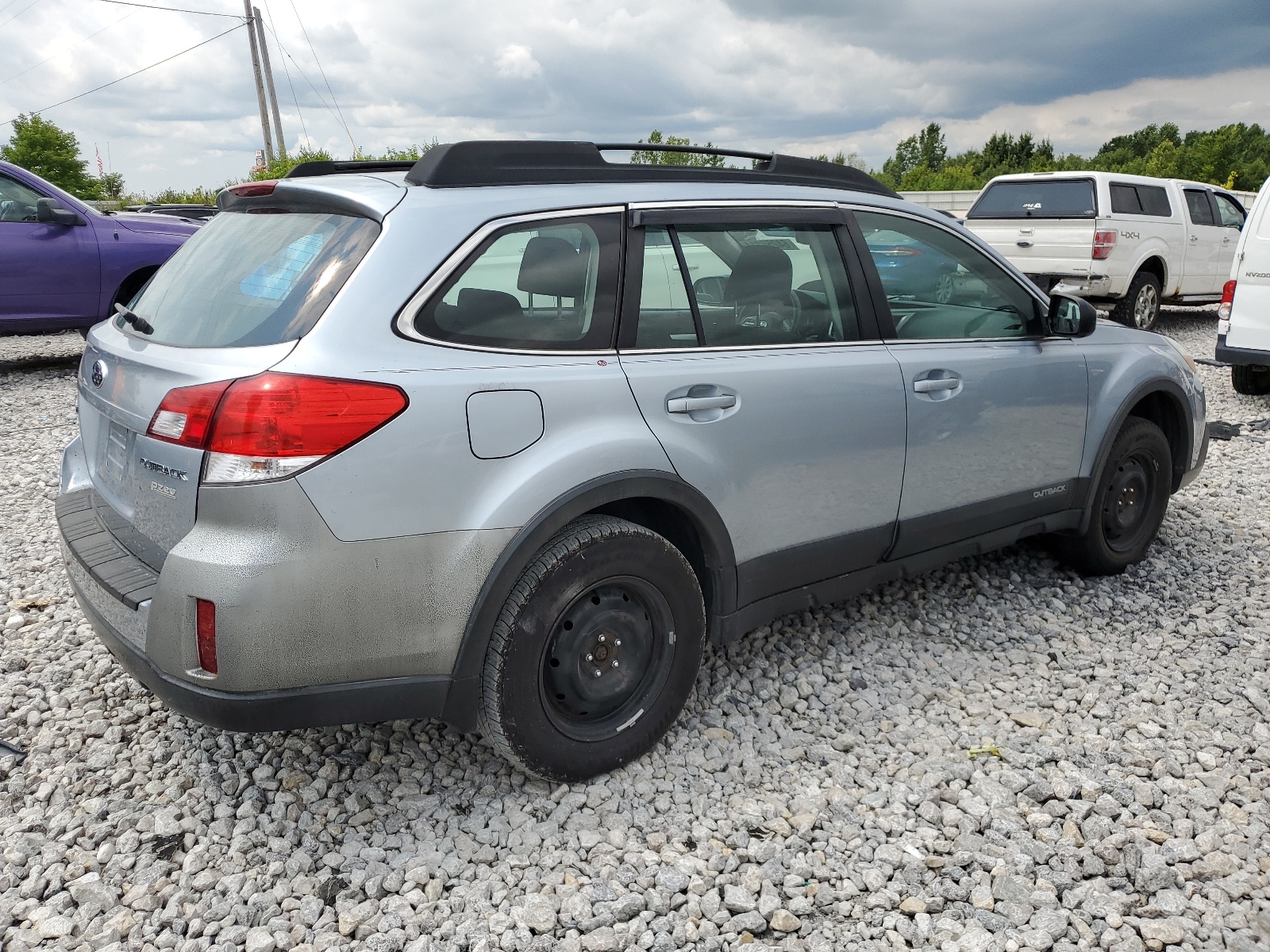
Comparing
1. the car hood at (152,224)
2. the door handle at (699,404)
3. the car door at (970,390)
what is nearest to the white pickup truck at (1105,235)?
the car door at (970,390)

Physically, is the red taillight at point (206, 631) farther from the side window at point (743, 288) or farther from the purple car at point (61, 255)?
the purple car at point (61, 255)

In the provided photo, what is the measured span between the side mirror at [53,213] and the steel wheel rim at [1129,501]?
883 centimetres

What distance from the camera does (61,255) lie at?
895cm

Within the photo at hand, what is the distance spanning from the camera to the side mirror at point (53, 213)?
8758 mm

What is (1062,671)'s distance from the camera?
12.3ft

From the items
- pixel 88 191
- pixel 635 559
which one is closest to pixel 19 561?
pixel 635 559

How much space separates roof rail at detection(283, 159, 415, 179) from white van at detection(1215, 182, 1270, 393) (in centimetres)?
759

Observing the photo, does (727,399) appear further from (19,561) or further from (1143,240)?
(1143,240)

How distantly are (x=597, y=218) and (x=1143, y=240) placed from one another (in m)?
11.1

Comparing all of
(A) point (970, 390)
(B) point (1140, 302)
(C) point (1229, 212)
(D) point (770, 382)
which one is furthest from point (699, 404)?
(C) point (1229, 212)

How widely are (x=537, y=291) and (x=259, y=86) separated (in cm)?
3308

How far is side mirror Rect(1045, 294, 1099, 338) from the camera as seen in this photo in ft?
13.4

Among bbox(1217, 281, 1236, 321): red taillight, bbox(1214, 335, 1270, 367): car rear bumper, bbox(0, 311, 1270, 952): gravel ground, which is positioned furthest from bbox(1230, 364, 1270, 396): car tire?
bbox(0, 311, 1270, 952): gravel ground

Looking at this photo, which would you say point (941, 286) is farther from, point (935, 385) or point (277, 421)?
point (277, 421)
